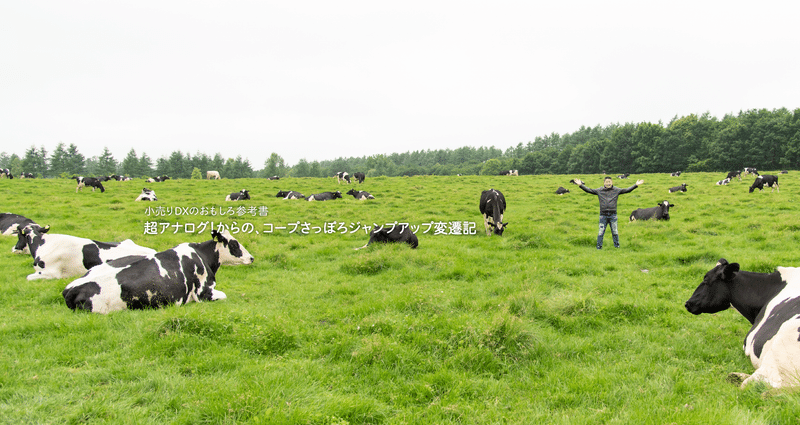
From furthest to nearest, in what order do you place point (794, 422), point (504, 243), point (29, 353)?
1. point (504, 243)
2. point (29, 353)
3. point (794, 422)

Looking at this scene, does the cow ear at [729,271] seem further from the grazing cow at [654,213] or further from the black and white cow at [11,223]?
the black and white cow at [11,223]

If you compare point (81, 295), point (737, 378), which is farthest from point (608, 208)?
point (81, 295)

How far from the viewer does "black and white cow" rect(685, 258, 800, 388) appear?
3.89m

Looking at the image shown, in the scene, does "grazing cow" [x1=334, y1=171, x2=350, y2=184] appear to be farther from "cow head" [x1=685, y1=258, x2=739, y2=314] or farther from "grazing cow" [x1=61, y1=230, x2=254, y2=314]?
"cow head" [x1=685, y1=258, x2=739, y2=314]

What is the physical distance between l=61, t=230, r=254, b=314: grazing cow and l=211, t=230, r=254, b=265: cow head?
4.86 feet

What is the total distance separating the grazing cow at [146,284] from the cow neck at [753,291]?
8.15 m

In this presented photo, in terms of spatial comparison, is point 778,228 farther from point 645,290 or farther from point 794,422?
point 794,422

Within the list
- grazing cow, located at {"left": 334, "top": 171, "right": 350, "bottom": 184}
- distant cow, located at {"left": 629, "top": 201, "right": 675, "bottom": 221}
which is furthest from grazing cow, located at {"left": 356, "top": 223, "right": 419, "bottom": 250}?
grazing cow, located at {"left": 334, "top": 171, "right": 350, "bottom": 184}

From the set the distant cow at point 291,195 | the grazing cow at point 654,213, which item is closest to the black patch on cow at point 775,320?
the grazing cow at point 654,213

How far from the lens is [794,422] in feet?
10.6

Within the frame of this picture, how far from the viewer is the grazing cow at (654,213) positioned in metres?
15.6

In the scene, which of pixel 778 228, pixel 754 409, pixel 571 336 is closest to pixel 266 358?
pixel 571 336

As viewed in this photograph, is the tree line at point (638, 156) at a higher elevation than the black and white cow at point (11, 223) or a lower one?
higher

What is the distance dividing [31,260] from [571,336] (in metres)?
12.2
